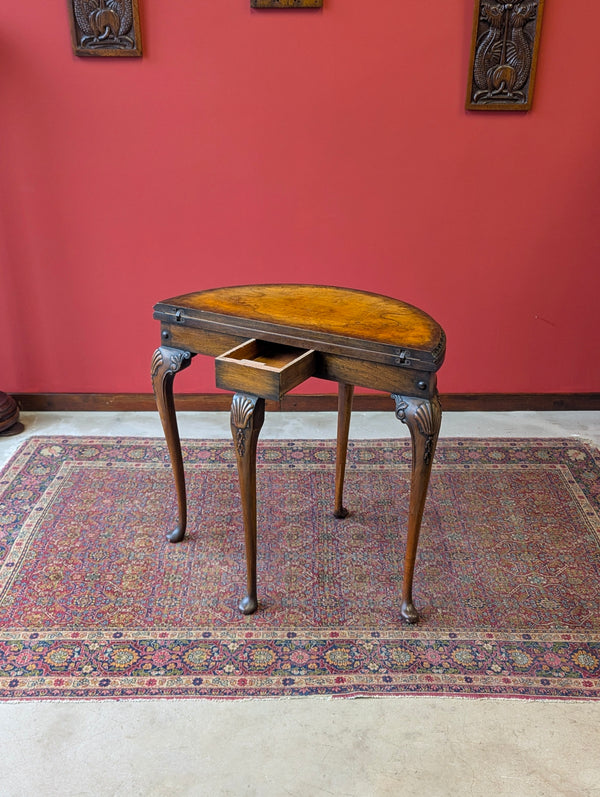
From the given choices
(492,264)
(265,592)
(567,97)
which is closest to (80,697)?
(265,592)

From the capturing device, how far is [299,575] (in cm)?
228

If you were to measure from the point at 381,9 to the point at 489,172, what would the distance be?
83 centimetres

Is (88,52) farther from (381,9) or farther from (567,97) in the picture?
(567,97)

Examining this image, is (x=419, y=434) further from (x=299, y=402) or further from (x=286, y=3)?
(x=286, y=3)

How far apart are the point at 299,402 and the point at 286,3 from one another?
5.85ft

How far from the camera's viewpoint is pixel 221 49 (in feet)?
9.55

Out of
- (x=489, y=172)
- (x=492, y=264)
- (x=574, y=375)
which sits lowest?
(x=574, y=375)

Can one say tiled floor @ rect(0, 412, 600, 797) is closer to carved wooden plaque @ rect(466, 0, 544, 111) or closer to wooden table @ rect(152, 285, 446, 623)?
wooden table @ rect(152, 285, 446, 623)

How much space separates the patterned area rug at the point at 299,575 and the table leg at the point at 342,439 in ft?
0.23

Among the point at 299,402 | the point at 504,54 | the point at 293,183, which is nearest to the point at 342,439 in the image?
the point at 299,402

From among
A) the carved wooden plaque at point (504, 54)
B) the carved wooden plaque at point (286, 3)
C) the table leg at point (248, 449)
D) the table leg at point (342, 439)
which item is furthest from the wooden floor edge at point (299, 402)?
the carved wooden plaque at point (286, 3)

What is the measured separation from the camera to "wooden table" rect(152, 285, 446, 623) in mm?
1796

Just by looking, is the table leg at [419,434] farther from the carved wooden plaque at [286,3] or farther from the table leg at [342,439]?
the carved wooden plaque at [286,3]

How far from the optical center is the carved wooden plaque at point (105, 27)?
2840 millimetres
